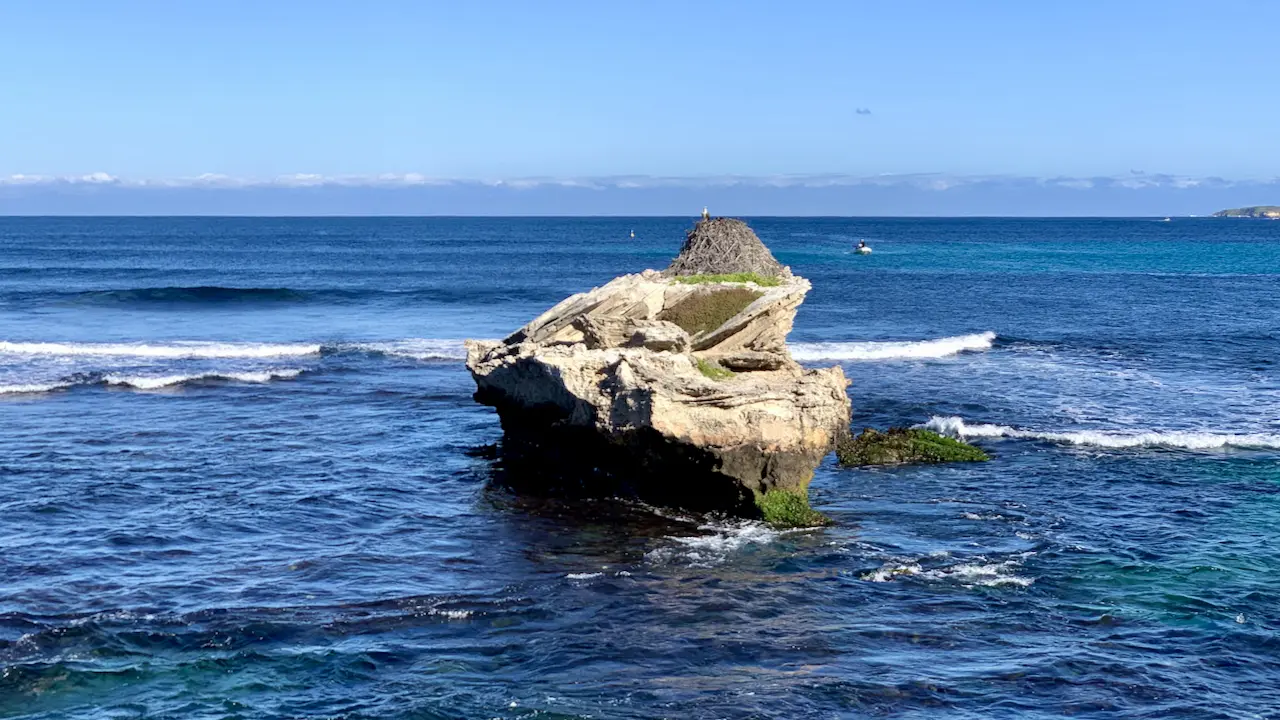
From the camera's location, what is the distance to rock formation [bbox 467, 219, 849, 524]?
2059 centimetres

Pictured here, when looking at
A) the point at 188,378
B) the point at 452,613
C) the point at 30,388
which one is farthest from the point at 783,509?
the point at 30,388

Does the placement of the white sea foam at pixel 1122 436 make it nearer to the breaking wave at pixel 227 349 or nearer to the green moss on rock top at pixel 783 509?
the green moss on rock top at pixel 783 509

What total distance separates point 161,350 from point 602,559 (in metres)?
31.3

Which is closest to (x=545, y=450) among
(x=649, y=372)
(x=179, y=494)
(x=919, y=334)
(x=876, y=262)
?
(x=649, y=372)

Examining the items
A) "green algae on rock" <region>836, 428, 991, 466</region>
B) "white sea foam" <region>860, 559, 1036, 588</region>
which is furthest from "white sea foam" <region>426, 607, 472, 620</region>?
"green algae on rock" <region>836, 428, 991, 466</region>

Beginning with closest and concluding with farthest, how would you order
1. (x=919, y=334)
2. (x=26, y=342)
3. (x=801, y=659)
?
(x=801, y=659)
(x=26, y=342)
(x=919, y=334)

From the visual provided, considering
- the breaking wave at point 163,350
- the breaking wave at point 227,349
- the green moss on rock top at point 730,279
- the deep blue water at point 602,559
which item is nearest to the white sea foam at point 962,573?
the deep blue water at point 602,559

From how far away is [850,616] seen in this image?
16.7 m

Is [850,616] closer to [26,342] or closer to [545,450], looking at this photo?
[545,450]

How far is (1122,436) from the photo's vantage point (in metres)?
28.4

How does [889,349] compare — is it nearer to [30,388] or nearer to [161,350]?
[161,350]

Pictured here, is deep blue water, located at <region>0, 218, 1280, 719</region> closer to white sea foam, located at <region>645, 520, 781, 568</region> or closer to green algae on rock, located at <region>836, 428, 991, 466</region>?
white sea foam, located at <region>645, 520, 781, 568</region>

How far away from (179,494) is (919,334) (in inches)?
1335

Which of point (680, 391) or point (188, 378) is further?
point (188, 378)
